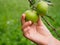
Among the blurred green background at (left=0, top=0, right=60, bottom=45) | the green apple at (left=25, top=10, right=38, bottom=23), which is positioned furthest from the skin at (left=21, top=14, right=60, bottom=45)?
the blurred green background at (left=0, top=0, right=60, bottom=45)

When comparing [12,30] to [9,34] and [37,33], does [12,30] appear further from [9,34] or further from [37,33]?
[37,33]

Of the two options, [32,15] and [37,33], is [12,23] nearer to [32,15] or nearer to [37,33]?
[37,33]

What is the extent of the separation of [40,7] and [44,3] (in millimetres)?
53

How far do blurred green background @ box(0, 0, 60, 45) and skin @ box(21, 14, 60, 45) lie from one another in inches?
102

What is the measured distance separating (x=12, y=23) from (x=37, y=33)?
13.2 feet

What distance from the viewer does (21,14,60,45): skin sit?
6.02 ft

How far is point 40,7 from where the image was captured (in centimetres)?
177

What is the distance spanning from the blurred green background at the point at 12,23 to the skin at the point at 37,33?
2.60 m

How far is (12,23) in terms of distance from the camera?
19.6 feet

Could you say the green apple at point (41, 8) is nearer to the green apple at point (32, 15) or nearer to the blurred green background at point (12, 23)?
the green apple at point (32, 15)

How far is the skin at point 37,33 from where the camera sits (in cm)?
183

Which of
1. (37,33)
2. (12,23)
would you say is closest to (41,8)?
(37,33)

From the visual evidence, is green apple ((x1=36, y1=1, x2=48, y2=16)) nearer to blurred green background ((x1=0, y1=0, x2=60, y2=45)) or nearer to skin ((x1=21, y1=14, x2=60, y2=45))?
skin ((x1=21, y1=14, x2=60, y2=45))

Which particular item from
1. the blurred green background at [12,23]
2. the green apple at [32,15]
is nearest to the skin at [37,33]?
the green apple at [32,15]
